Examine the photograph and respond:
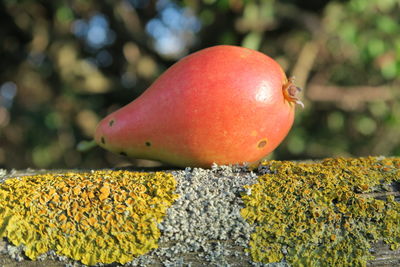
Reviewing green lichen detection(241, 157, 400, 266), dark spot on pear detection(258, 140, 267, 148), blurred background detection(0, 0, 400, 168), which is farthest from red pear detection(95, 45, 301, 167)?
blurred background detection(0, 0, 400, 168)

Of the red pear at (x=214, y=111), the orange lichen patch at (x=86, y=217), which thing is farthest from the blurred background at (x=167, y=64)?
the orange lichen patch at (x=86, y=217)

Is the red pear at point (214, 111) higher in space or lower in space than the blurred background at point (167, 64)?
lower

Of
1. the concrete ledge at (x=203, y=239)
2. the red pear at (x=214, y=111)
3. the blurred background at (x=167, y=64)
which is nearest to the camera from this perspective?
the concrete ledge at (x=203, y=239)

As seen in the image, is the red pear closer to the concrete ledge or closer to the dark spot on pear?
the dark spot on pear

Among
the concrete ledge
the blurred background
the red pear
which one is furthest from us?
the blurred background

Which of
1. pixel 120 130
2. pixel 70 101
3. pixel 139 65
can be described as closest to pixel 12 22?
pixel 70 101

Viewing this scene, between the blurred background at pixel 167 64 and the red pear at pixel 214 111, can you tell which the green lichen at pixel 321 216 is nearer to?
the red pear at pixel 214 111

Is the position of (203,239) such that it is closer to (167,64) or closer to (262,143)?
(262,143)

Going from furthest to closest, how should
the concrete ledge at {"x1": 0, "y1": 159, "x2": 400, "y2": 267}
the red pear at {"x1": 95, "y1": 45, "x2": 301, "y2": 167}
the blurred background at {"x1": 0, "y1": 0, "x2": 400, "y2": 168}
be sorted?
the blurred background at {"x1": 0, "y1": 0, "x2": 400, "y2": 168}
the red pear at {"x1": 95, "y1": 45, "x2": 301, "y2": 167}
the concrete ledge at {"x1": 0, "y1": 159, "x2": 400, "y2": 267}
